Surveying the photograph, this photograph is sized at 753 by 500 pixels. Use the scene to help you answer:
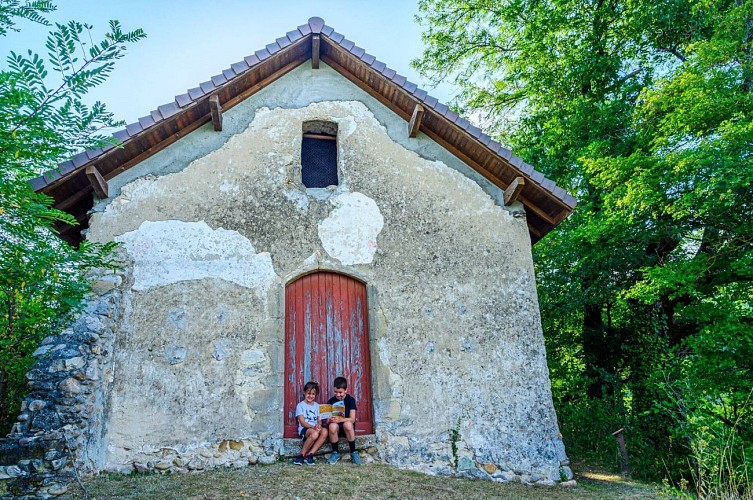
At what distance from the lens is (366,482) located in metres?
5.68

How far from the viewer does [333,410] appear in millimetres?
6746

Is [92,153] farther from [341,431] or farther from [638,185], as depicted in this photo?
[638,185]

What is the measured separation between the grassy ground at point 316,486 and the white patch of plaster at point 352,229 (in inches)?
110

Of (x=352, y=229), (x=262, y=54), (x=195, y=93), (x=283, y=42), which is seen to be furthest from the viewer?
(x=283, y=42)

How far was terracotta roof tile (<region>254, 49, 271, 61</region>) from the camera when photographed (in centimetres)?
775

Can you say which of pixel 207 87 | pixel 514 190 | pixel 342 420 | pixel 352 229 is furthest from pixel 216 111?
pixel 342 420

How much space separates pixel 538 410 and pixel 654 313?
4976 mm

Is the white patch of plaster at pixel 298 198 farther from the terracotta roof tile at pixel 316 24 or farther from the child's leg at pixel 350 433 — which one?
the child's leg at pixel 350 433

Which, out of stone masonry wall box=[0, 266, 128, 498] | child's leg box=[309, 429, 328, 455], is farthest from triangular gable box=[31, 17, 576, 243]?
child's leg box=[309, 429, 328, 455]

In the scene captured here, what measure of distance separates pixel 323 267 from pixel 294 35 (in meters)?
3.70

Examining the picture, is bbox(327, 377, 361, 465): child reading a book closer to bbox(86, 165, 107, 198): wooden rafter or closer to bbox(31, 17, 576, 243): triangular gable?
bbox(31, 17, 576, 243): triangular gable

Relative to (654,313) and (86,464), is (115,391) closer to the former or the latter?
(86,464)

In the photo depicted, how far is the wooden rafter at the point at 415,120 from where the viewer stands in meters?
7.77

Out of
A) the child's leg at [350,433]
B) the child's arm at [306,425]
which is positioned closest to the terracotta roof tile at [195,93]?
the child's arm at [306,425]
